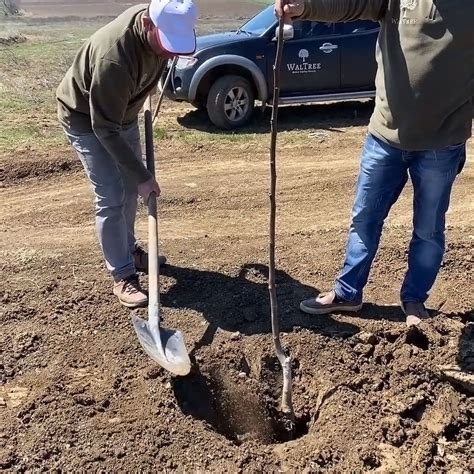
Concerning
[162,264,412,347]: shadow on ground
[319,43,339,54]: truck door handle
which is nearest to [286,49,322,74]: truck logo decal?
[319,43,339,54]: truck door handle

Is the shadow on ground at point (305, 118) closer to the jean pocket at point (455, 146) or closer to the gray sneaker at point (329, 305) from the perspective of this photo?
the gray sneaker at point (329, 305)

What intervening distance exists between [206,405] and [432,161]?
5.95ft

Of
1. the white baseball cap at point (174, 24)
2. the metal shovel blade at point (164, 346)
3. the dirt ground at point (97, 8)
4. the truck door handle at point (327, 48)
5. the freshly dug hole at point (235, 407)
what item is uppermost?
the white baseball cap at point (174, 24)

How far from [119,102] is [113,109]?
54 mm

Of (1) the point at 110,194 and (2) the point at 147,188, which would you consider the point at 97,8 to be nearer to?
(1) the point at 110,194

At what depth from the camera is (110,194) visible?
175 inches

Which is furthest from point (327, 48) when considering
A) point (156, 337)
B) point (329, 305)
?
point (156, 337)

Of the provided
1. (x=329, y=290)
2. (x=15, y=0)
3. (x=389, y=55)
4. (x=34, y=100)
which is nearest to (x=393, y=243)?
(x=329, y=290)

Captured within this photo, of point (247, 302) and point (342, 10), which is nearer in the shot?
point (342, 10)

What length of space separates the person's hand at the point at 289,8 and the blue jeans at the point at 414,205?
90 centimetres

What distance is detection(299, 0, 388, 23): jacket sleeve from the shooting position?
347cm

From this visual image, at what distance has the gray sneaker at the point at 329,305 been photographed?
4.37 meters

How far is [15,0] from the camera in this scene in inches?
1198

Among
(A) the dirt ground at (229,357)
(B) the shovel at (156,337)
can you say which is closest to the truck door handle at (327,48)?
(A) the dirt ground at (229,357)
